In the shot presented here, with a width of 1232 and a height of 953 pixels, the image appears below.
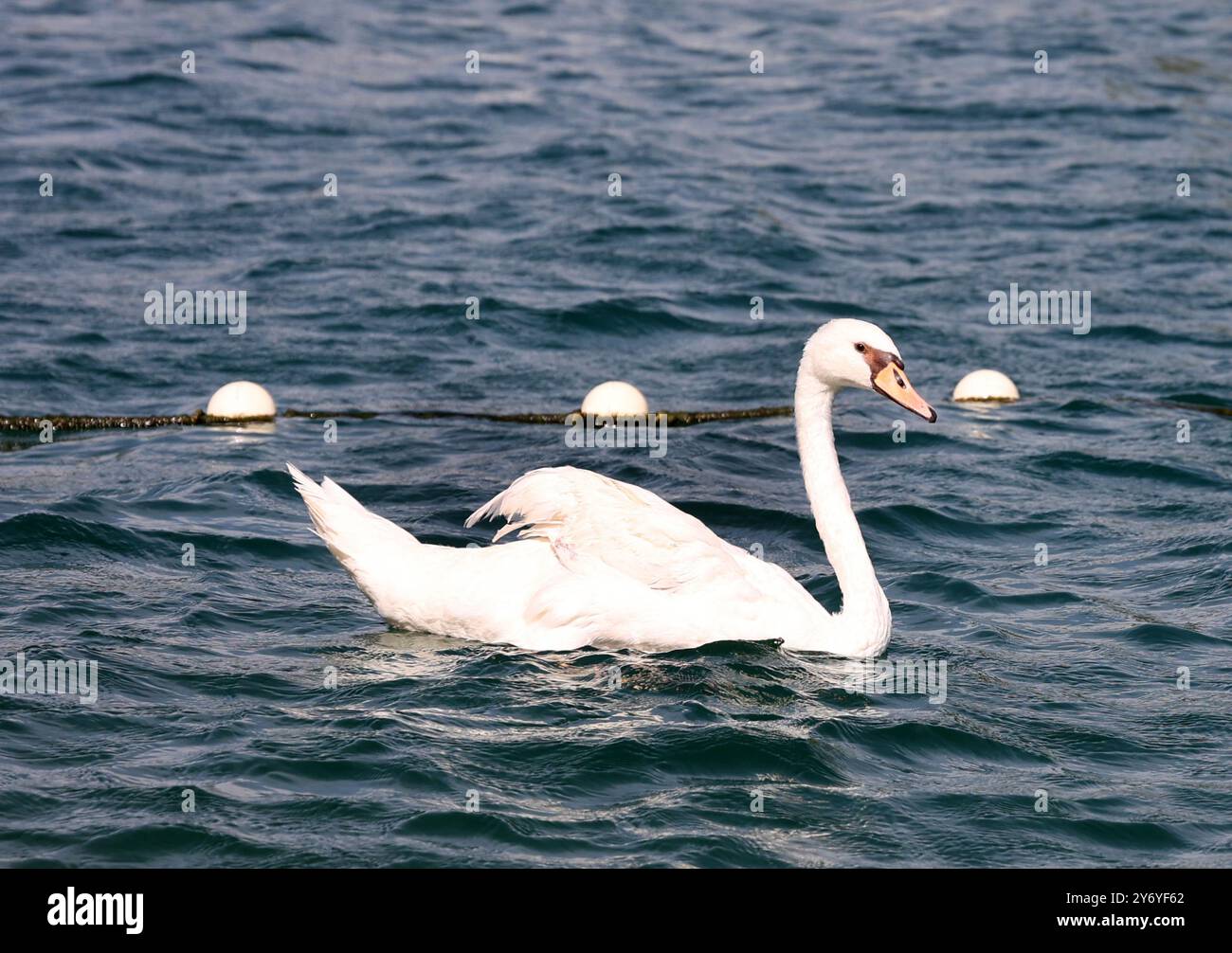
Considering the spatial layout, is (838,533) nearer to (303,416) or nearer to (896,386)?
(896,386)

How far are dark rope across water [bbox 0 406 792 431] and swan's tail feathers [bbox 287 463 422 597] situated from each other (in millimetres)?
5213

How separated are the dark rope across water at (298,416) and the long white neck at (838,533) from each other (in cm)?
471

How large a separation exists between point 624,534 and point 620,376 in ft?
23.7

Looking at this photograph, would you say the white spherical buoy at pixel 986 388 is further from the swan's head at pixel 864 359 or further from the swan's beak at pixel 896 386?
the swan's beak at pixel 896 386

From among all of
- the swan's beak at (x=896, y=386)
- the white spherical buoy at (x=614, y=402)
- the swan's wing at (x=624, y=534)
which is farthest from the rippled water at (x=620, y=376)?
the swan's beak at (x=896, y=386)

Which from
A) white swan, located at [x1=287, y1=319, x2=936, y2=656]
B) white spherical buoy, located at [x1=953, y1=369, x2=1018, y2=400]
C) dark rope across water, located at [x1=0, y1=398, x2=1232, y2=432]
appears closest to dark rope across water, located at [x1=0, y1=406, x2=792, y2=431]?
dark rope across water, located at [x1=0, y1=398, x2=1232, y2=432]

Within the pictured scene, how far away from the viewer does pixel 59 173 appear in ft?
72.7

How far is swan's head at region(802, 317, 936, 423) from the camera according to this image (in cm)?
956

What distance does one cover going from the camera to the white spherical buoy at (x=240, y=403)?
14.6 m

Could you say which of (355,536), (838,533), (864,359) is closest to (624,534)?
(838,533)

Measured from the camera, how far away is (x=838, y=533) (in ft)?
32.6

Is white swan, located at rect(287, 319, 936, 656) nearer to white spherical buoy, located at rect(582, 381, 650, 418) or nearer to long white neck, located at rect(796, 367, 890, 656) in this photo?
long white neck, located at rect(796, 367, 890, 656)
